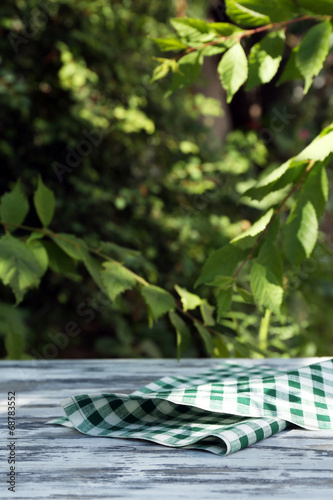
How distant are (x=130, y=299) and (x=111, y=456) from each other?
82.5 inches

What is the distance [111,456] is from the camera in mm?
625

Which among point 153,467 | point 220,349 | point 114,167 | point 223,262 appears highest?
point 114,167

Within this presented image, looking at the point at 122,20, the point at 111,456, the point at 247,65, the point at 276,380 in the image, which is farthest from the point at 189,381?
the point at 122,20

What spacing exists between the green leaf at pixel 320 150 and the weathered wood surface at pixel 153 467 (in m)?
0.39

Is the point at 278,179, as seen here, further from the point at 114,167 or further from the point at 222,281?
the point at 114,167

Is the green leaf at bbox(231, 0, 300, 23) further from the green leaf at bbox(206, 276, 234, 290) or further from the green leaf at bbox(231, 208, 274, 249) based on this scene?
the green leaf at bbox(206, 276, 234, 290)

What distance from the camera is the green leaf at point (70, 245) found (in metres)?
1.13

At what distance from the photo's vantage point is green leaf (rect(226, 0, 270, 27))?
998 millimetres

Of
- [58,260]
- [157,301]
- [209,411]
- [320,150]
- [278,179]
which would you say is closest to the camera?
[209,411]

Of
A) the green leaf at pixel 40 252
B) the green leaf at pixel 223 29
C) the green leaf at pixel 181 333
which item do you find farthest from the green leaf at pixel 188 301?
the green leaf at pixel 223 29

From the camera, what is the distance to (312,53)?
39.9 inches

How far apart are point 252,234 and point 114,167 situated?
185 cm

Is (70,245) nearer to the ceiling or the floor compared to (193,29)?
nearer to the floor

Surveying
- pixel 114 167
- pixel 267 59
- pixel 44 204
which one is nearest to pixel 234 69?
pixel 267 59
